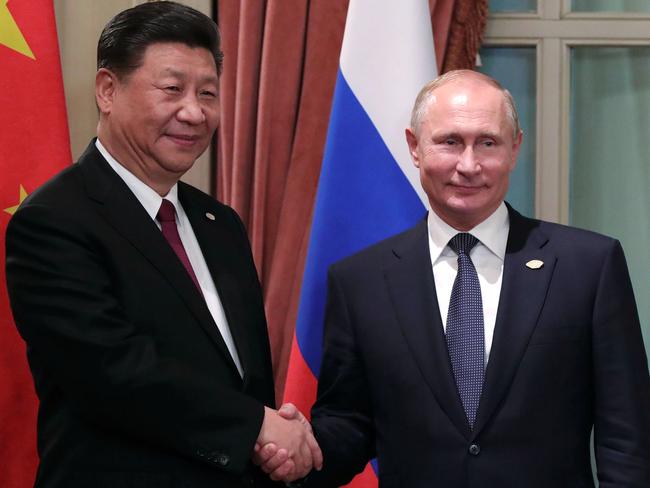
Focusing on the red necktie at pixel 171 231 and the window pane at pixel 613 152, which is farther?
the window pane at pixel 613 152

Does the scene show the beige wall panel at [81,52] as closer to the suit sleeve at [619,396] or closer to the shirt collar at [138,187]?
the shirt collar at [138,187]

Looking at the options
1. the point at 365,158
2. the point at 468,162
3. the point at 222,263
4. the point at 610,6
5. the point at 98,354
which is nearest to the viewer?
the point at 98,354

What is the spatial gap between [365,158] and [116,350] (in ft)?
3.72

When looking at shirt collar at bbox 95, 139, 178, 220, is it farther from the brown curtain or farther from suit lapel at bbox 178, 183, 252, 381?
the brown curtain

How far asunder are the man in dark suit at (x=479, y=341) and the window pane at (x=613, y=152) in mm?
1369

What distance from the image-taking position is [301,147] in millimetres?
3074

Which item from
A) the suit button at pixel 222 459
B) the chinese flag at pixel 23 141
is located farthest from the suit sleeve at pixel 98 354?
the chinese flag at pixel 23 141

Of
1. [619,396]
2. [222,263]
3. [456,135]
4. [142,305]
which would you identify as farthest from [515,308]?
[142,305]

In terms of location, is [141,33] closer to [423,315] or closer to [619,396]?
[423,315]

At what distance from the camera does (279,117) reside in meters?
3.09

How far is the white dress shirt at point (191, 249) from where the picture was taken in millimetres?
2033

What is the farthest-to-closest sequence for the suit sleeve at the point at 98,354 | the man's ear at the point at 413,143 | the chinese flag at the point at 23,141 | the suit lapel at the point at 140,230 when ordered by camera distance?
the chinese flag at the point at 23,141
the man's ear at the point at 413,143
the suit lapel at the point at 140,230
the suit sleeve at the point at 98,354

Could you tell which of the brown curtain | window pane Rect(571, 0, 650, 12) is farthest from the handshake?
window pane Rect(571, 0, 650, 12)

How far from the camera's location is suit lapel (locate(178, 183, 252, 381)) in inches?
80.2
